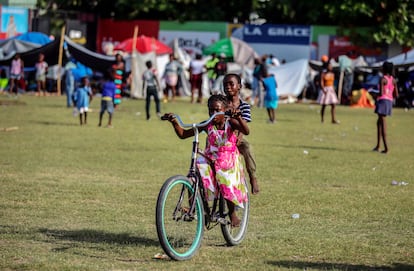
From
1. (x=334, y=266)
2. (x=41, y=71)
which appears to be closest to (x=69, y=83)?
(x=41, y=71)

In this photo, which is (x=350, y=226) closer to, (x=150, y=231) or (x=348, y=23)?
(x=150, y=231)

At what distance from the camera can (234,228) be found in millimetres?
8281

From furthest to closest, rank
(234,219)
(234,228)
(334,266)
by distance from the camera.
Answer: (234,228) < (234,219) < (334,266)

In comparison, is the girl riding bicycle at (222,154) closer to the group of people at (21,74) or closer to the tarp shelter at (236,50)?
the group of people at (21,74)

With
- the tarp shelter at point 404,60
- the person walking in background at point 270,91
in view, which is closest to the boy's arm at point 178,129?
the person walking in background at point 270,91

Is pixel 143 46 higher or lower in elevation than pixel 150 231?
higher

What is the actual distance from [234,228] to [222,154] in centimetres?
95

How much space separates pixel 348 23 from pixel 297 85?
21.0 ft

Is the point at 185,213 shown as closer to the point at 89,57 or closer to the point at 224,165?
the point at 224,165

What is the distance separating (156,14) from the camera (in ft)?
160

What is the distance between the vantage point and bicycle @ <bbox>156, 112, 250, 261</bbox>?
7023 millimetres

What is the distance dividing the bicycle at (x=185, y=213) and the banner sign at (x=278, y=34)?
35.4 metres

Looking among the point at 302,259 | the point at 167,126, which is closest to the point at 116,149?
the point at 167,126

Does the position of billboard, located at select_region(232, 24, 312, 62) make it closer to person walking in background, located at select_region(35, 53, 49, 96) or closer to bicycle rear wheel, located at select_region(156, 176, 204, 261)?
person walking in background, located at select_region(35, 53, 49, 96)
